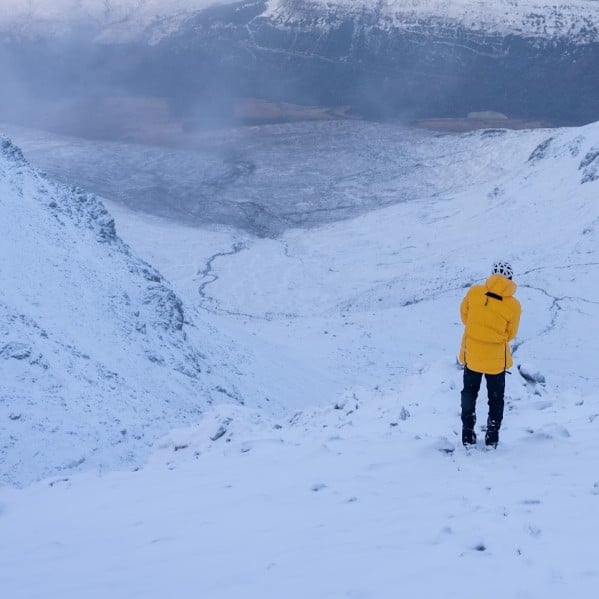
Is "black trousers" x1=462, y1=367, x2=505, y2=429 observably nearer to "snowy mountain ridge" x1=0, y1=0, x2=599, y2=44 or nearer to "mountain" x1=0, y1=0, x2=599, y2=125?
"mountain" x1=0, y1=0, x2=599, y2=125

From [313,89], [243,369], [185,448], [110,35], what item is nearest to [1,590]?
[185,448]

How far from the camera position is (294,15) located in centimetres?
9744

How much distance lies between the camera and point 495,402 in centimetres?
703

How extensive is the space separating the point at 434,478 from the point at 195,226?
164 ft

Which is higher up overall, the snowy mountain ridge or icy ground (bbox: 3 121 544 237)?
the snowy mountain ridge

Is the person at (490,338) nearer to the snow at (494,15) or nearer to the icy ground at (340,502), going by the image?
the icy ground at (340,502)

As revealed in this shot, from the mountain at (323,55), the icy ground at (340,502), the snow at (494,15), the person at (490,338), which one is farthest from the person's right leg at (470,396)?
the snow at (494,15)

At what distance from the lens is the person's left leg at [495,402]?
23.0 ft

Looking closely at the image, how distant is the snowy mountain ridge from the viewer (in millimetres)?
90812

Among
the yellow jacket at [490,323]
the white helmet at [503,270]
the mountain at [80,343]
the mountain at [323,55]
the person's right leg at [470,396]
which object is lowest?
the mountain at [80,343]

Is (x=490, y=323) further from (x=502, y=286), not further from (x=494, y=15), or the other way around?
(x=494, y=15)

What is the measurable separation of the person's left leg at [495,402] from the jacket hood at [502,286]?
2.96ft

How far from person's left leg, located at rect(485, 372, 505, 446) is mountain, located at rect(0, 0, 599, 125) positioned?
3325 inches

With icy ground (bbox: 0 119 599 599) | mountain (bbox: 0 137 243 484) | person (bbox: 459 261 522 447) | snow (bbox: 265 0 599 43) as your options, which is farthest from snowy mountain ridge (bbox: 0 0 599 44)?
person (bbox: 459 261 522 447)
